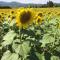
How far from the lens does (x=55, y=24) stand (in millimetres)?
4230

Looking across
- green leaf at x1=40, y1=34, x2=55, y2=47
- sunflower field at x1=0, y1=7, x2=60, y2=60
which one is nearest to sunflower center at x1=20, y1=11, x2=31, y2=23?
sunflower field at x1=0, y1=7, x2=60, y2=60

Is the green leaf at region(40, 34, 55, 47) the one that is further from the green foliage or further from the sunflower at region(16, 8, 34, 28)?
the sunflower at region(16, 8, 34, 28)

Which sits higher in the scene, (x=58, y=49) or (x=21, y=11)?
(x=21, y=11)

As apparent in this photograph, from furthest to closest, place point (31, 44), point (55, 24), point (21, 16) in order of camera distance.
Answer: point (55, 24), point (21, 16), point (31, 44)

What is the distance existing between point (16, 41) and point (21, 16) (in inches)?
13.3

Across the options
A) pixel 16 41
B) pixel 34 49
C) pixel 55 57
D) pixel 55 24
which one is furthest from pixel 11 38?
pixel 55 24

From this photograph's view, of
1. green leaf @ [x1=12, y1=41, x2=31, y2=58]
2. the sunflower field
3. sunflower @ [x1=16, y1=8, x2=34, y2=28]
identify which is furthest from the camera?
sunflower @ [x1=16, y1=8, x2=34, y2=28]

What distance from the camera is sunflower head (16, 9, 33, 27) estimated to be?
10.3 feet

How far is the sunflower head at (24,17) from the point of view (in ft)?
10.3

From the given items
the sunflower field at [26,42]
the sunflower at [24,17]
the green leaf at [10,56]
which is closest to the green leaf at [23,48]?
the sunflower field at [26,42]

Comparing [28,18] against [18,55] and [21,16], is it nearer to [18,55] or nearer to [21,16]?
[21,16]

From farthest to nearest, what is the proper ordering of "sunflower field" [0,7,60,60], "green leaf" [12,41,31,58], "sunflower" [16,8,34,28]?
"sunflower" [16,8,34,28]
"sunflower field" [0,7,60,60]
"green leaf" [12,41,31,58]

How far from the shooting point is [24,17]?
3195 millimetres

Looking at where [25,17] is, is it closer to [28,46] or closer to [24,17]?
[24,17]
